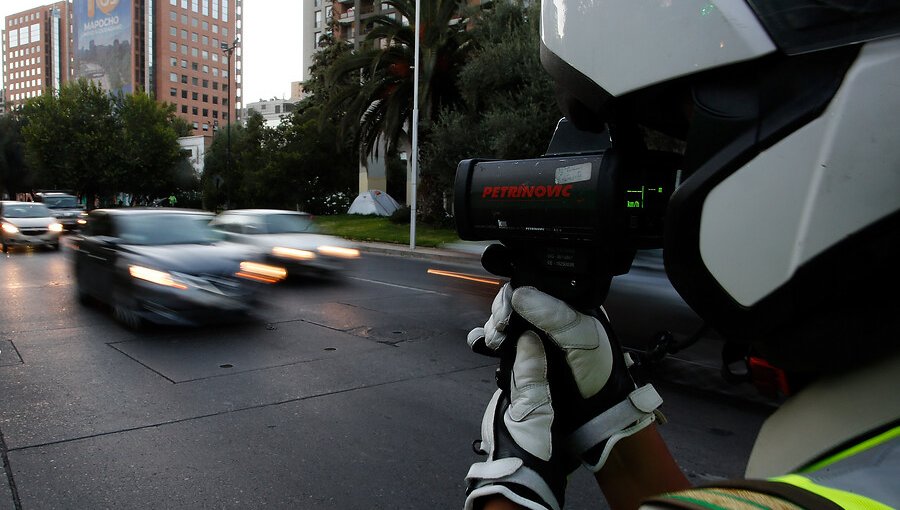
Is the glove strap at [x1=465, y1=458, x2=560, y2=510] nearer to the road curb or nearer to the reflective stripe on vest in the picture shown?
the reflective stripe on vest

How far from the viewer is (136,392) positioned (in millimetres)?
5273

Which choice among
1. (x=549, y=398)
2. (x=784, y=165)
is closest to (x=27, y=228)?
(x=549, y=398)

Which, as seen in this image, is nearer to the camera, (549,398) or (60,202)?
(549,398)

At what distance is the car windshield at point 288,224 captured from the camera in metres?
12.5

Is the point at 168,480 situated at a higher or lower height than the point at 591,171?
lower

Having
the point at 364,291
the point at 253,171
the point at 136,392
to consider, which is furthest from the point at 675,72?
the point at 253,171

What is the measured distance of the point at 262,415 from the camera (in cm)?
478

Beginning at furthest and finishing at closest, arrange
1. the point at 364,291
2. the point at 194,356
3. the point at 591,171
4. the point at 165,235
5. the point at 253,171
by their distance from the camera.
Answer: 1. the point at 253,171
2. the point at 364,291
3. the point at 165,235
4. the point at 194,356
5. the point at 591,171

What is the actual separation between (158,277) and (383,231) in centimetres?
1911

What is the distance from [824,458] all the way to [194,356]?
6622mm

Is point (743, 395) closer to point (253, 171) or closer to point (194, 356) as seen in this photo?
point (194, 356)

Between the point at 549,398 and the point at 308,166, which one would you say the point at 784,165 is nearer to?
the point at 549,398

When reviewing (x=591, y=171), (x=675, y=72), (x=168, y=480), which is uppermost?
(x=675, y=72)

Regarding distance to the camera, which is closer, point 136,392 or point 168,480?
point 168,480
